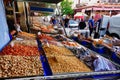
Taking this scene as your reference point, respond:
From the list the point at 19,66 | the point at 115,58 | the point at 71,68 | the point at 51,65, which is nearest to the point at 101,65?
the point at 71,68

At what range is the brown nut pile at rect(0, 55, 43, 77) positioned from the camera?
8.09 ft

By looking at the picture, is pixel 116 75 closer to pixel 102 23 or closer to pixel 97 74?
pixel 97 74

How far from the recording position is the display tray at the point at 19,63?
2.47m

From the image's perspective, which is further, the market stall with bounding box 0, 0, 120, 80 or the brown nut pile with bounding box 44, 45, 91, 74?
the brown nut pile with bounding box 44, 45, 91, 74

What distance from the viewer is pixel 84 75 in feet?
7.80

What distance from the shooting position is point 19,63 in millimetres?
2844

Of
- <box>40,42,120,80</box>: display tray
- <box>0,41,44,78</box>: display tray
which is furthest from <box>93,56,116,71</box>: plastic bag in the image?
<box>0,41,44,78</box>: display tray

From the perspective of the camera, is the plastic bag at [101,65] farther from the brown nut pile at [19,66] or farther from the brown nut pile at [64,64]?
the brown nut pile at [19,66]

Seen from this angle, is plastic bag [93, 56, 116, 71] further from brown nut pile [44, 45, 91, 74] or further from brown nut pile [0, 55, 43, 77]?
brown nut pile [0, 55, 43, 77]

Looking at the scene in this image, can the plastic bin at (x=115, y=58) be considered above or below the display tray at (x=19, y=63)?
below

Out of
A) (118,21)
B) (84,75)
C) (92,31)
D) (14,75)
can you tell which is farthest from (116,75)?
(92,31)

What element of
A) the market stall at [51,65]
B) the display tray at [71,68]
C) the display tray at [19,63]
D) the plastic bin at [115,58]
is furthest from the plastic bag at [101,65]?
the display tray at [19,63]

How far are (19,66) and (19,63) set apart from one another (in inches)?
4.5

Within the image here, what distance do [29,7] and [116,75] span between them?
680 cm
